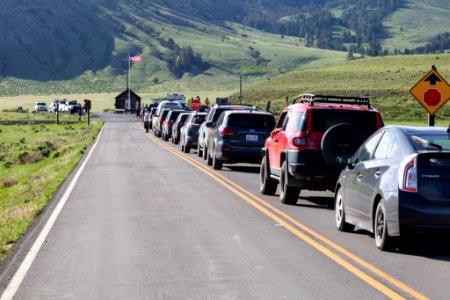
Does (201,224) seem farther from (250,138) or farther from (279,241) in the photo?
(250,138)

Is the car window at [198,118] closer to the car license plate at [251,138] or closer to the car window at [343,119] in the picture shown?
the car license plate at [251,138]

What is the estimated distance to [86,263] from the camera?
10.7 metres

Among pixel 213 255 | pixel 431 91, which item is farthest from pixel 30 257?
pixel 431 91

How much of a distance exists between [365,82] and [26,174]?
4145 inches

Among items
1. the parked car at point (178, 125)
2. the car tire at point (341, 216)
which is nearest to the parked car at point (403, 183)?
the car tire at point (341, 216)

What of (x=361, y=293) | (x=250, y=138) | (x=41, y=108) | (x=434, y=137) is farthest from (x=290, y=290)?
(x=41, y=108)

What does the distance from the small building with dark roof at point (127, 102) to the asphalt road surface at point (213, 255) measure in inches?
4255

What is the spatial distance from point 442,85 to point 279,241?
11.6 metres

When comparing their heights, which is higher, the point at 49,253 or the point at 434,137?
the point at 434,137

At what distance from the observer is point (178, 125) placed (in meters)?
43.3

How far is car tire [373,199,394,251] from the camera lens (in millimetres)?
11398

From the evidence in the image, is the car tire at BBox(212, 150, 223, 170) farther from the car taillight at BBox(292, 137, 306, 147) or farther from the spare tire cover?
the spare tire cover

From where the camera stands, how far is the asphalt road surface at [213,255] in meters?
9.10

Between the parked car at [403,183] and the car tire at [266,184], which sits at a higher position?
the parked car at [403,183]
